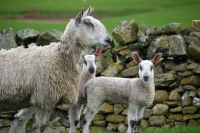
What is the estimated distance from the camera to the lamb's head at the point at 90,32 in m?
7.14

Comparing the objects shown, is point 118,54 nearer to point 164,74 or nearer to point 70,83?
point 164,74

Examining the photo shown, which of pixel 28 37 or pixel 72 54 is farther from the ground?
pixel 28 37

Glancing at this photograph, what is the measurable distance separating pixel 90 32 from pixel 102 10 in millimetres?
26030

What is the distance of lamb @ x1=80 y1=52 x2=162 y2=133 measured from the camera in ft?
26.2

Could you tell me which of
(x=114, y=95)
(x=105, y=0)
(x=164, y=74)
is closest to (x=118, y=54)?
(x=164, y=74)

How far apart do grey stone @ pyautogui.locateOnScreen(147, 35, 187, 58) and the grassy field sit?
15868mm

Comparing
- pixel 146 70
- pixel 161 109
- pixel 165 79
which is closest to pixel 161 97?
pixel 161 109

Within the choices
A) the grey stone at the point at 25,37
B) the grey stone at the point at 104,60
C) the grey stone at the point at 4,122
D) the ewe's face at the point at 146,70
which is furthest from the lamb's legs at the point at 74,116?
the grey stone at the point at 25,37

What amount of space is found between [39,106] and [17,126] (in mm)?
1100

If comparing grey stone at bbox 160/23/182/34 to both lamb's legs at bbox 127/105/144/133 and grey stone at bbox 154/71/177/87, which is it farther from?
lamb's legs at bbox 127/105/144/133

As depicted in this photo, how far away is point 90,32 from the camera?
719 cm

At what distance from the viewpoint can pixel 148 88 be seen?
8102mm

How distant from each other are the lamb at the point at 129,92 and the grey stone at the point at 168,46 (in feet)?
6.24

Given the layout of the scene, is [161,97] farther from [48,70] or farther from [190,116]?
[48,70]
